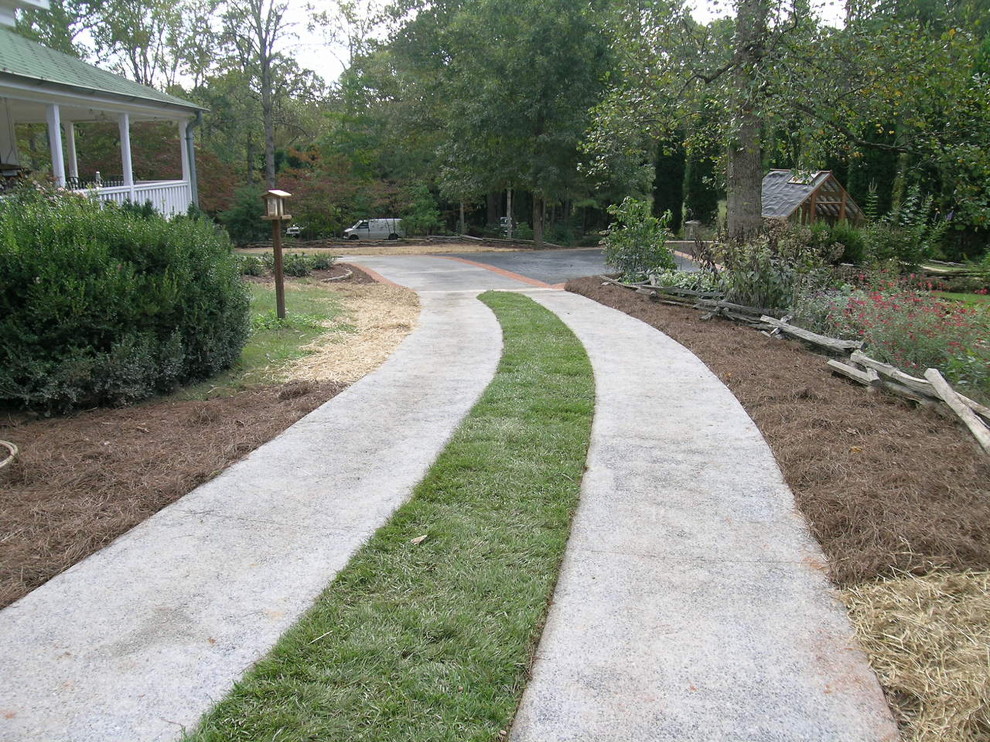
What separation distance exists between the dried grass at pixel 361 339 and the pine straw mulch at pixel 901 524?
3502mm

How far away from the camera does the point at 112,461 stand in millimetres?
4422

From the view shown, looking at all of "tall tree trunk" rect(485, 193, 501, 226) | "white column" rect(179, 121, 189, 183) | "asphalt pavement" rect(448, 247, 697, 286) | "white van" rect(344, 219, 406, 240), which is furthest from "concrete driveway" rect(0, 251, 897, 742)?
"tall tree trunk" rect(485, 193, 501, 226)

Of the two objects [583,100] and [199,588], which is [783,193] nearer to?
[583,100]

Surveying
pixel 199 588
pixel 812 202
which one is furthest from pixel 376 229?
pixel 199 588

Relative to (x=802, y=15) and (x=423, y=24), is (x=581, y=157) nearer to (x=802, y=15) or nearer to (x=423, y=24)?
(x=423, y=24)

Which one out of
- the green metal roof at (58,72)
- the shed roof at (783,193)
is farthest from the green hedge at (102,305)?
the shed roof at (783,193)

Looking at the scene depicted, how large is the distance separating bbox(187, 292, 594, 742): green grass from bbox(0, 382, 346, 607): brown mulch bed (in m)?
1.26

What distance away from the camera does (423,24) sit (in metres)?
29.8

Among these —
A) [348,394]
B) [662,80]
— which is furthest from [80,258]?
[662,80]

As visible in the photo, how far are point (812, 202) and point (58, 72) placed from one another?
711 inches

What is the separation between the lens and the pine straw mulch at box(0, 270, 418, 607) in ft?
11.2

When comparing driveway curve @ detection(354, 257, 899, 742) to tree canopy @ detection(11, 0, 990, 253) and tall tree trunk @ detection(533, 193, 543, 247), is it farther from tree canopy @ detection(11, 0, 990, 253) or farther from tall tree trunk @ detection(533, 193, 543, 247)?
tall tree trunk @ detection(533, 193, 543, 247)

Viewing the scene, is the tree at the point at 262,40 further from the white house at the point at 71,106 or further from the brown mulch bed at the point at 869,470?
the brown mulch bed at the point at 869,470

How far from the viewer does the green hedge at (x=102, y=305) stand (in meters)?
5.28
